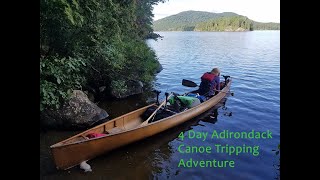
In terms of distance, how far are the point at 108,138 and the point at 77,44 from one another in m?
3.62

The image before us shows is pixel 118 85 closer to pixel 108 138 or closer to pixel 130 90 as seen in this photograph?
pixel 130 90

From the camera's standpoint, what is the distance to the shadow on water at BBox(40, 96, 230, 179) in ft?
21.5

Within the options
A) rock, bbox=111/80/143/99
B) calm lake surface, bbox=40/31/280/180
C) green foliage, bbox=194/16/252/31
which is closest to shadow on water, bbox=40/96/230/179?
calm lake surface, bbox=40/31/280/180

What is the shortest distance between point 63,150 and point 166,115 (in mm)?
3671

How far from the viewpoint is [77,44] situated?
363 inches

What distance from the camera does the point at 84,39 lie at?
9.45 m

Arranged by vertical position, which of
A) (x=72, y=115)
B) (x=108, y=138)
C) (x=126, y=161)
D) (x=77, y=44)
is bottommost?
(x=126, y=161)

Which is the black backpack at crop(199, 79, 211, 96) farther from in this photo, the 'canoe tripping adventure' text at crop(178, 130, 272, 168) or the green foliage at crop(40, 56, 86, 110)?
the green foliage at crop(40, 56, 86, 110)

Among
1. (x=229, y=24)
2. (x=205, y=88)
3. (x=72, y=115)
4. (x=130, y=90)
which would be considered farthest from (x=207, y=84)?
(x=229, y=24)

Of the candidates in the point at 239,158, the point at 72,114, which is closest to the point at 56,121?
the point at 72,114

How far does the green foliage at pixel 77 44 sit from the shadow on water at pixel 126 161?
1.47m

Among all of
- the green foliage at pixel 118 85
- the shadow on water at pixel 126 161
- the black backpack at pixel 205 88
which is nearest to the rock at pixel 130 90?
the green foliage at pixel 118 85
